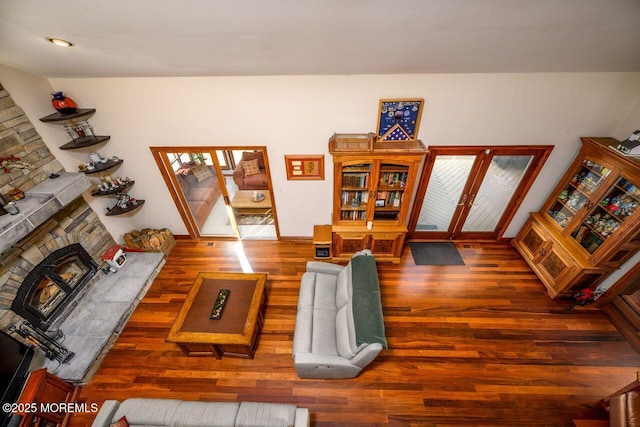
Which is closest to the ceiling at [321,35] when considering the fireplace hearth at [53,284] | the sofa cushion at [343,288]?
the fireplace hearth at [53,284]

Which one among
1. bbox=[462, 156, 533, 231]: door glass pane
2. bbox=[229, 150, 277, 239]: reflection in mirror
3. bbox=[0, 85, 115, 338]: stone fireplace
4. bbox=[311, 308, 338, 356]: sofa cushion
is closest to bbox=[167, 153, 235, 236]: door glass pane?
bbox=[229, 150, 277, 239]: reflection in mirror

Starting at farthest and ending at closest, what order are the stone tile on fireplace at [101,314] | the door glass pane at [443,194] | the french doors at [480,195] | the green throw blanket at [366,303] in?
1. the door glass pane at [443,194]
2. the french doors at [480,195]
3. the stone tile on fireplace at [101,314]
4. the green throw blanket at [366,303]

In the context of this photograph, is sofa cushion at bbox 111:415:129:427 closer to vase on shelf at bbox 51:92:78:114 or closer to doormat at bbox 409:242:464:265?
vase on shelf at bbox 51:92:78:114

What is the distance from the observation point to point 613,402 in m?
2.52

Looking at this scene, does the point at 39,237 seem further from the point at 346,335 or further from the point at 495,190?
the point at 495,190

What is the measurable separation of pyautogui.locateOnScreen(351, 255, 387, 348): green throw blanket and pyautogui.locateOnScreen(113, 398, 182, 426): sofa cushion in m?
1.96

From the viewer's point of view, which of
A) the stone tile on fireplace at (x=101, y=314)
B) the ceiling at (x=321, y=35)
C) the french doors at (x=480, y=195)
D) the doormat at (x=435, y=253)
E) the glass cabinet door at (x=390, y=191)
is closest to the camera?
the ceiling at (x=321, y=35)

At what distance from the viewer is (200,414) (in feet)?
7.72

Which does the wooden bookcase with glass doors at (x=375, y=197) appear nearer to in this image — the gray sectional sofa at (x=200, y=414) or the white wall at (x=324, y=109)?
the white wall at (x=324, y=109)

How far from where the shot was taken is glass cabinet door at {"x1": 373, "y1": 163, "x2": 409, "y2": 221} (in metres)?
3.55

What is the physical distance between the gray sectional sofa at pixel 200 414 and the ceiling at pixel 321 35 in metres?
3.23

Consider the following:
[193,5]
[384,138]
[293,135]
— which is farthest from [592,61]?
[193,5]

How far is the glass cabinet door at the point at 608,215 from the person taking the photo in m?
2.94

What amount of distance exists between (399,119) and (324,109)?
3.52 ft
